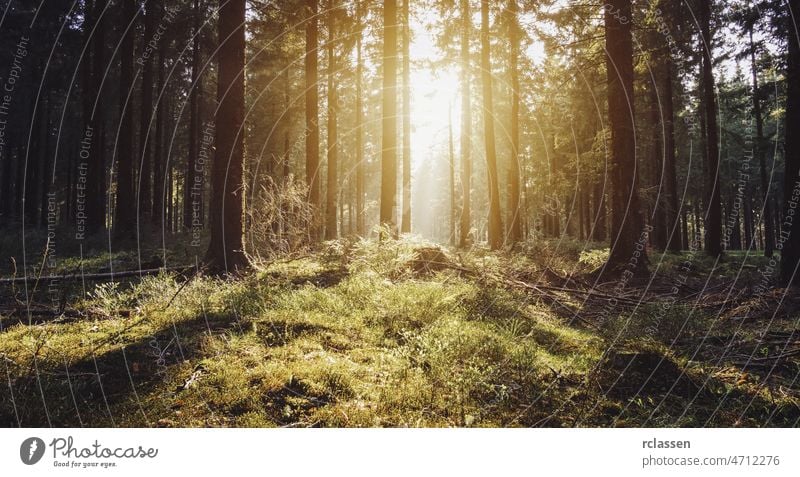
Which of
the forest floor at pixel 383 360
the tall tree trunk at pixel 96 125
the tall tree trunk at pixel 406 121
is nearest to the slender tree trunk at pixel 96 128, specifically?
the tall tree trunk at pixel 96 125

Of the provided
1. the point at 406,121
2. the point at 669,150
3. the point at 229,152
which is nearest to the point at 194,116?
the point at 406,121

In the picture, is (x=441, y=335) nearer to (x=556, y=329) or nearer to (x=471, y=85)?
(x=556, y=329)

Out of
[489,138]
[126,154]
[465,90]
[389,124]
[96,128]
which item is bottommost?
[126,154]

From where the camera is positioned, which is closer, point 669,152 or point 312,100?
point 312,100

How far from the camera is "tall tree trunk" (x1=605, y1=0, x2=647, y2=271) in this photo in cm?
1016

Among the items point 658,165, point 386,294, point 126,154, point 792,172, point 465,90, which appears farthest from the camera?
point 658,165

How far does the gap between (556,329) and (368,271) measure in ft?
13.0

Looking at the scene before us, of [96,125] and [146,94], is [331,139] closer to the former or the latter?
[146,94]

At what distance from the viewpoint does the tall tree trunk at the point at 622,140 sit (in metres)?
10.2

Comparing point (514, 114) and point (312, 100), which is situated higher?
point (514, 114)

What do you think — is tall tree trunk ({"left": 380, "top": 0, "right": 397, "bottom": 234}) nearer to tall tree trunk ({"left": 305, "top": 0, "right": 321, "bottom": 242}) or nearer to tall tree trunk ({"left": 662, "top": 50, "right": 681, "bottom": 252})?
tall tree trunk ({"left": 305, "top": 0, "right": 321, "bottom": 242})

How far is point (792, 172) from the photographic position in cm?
754

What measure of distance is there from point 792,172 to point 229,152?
11.3 meters

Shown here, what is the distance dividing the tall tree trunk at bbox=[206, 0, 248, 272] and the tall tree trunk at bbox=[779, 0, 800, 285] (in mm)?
10815
